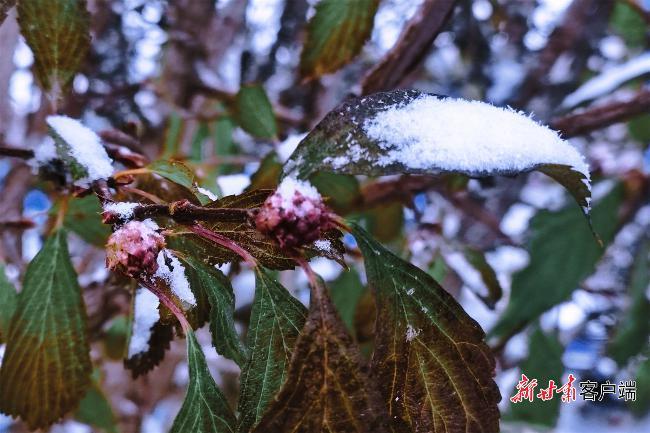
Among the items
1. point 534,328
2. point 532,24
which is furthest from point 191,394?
point 532,24

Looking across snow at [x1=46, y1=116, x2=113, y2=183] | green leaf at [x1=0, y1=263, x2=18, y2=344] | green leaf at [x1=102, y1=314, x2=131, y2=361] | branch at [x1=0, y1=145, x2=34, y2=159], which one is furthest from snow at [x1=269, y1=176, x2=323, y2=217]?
green leaf at [x1=102, y1=314, x2=131, y2=361]

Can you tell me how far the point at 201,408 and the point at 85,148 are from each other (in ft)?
0.61

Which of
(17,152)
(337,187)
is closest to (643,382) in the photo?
(337,187)

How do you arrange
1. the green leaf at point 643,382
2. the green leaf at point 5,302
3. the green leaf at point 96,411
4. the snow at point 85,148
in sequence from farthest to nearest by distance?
the green leaf at point 643,382 → the green leaf at point 96,411 → the green leaf at point 5,302 → the snow at point 85,148

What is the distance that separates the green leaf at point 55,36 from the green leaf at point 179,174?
0.14m

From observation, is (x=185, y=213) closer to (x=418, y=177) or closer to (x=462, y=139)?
(x=462, y=139)

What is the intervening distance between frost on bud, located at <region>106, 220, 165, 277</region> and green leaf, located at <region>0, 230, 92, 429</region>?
0.16 meters

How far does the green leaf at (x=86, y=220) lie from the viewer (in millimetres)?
624

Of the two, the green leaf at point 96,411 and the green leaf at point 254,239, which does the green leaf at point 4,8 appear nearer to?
the green leaf at point 254,239

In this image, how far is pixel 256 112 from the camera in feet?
2.47

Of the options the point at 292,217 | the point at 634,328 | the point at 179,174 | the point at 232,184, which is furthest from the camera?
the point at 634,328

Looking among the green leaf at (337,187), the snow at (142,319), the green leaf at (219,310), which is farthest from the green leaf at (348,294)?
the green leaf at (219,310)

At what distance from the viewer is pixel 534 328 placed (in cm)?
107

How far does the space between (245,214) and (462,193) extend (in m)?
0.74
